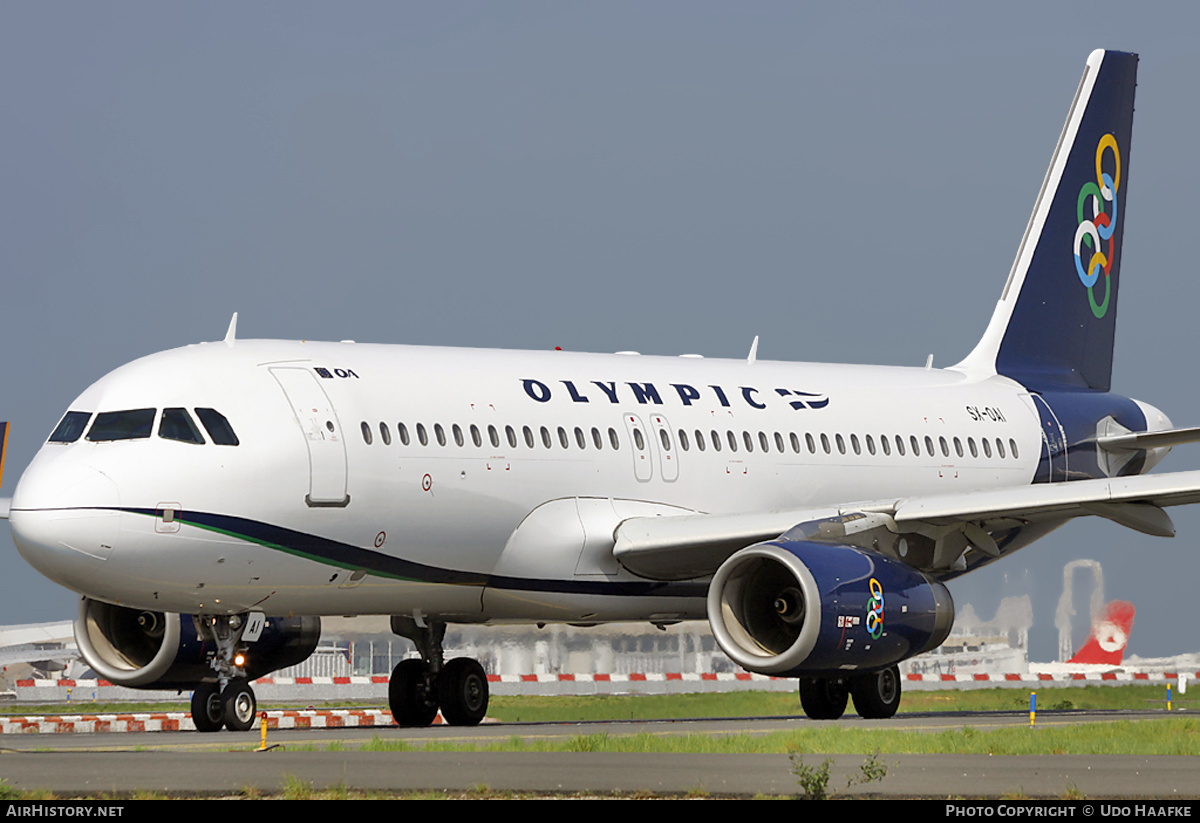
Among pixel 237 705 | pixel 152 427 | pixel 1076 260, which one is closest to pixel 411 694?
pixel 237 705

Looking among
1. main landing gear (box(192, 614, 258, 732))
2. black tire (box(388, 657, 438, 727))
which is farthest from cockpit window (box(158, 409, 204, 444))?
black tire (box(388, 657, 438, 727))

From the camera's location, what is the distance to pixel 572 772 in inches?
514

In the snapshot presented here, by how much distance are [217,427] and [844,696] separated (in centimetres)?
852

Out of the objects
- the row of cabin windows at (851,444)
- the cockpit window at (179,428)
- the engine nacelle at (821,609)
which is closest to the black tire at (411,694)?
the row of cabin windows at (851,444)

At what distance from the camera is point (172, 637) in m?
21.3

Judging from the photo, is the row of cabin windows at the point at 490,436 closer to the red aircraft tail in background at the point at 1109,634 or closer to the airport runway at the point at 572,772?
the airport runway at the point at 572,772

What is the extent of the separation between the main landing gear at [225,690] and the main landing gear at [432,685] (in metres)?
3.12

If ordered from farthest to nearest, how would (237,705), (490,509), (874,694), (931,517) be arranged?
(874,694)
(931,517)
(490,509)
(237,705)

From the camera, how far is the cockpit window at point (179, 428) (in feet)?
62.1

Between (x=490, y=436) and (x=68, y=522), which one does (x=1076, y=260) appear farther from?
(x=68, y=522)

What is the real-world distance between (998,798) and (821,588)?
8.22m

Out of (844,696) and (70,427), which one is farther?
(844,696)

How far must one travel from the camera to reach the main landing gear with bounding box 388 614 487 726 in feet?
76.4

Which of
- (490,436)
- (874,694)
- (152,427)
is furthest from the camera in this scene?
(874,694)
